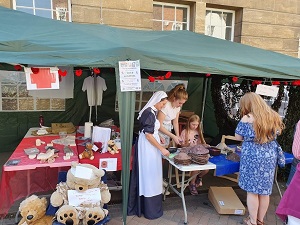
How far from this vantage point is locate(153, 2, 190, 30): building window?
7.11 m

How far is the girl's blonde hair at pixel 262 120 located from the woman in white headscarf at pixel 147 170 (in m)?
1.05

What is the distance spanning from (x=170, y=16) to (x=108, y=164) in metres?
5.50

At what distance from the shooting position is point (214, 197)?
3547 millimetres

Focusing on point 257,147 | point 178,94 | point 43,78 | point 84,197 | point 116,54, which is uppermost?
point 116,54

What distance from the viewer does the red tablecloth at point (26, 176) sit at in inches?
113

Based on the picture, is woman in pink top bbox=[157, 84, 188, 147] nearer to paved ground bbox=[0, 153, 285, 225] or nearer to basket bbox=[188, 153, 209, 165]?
basket bbox=[188, 153, 209, 165]

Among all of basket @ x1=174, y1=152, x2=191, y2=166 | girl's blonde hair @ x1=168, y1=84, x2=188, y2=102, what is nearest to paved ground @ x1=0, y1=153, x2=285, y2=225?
basket @ x1=174, y1=152, x2=191, y2=166

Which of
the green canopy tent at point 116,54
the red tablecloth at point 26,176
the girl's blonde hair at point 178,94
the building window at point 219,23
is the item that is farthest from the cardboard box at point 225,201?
the building window at point 219,23

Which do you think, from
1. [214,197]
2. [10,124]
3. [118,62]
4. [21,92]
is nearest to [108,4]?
[21,92]

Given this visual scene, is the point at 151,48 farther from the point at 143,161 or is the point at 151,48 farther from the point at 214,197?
the point at 214,197

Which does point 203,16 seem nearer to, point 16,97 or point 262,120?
point 262,120

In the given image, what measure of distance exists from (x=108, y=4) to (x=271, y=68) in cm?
441

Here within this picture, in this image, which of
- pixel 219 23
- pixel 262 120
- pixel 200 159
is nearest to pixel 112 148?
pixel 200 159

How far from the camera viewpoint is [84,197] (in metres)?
2.64
